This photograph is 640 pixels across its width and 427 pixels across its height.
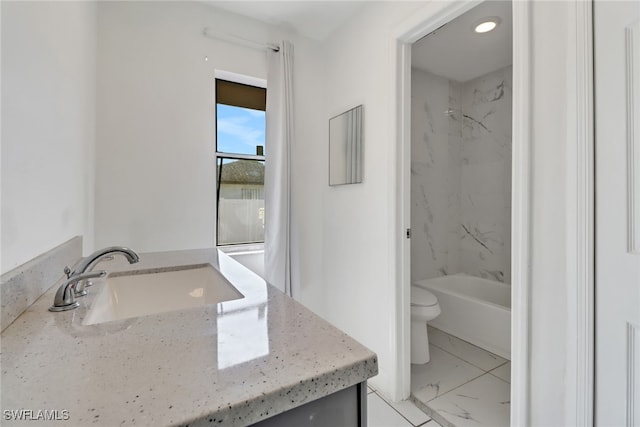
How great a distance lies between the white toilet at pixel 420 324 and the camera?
2070 mm

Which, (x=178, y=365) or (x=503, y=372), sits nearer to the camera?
(x=178, y=365)

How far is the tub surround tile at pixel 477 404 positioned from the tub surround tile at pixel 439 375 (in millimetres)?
48

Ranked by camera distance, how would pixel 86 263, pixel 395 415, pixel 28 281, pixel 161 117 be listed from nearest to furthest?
pixel 28 281, pixel 86 263, pixel 395 415, pixel 161 117

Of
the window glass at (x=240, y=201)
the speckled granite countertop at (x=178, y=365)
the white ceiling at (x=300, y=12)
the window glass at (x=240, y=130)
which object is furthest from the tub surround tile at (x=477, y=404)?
the white ceiling at (x=300, y=12)

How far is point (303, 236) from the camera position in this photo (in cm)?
243

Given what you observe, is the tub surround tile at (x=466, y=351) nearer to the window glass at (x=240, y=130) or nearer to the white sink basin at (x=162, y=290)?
the white sink basin at (x=162, y=290)

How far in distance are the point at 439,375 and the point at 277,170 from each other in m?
1.88

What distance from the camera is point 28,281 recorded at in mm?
715

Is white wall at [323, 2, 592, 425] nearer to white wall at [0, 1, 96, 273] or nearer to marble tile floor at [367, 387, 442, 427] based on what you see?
marble tile floor at [367, 387, 442, 427]

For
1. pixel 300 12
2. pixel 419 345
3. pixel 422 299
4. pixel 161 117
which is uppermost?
pixel 300 12

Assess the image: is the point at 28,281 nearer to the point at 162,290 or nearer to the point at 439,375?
the point at 162,290
